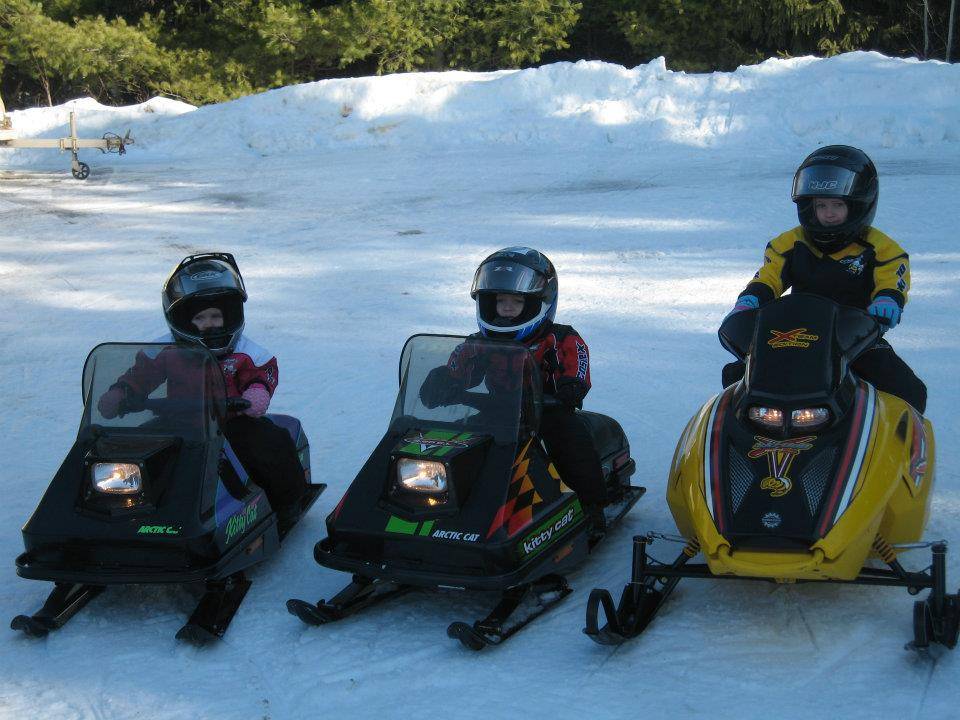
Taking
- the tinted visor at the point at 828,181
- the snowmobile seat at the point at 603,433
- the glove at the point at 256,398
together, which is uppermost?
the tinted visor at the point at 828,181

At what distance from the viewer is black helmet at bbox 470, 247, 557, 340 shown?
16.5 feet

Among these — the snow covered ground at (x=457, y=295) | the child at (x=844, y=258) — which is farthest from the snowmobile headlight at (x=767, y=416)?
the snow covered ground at (x=457, y=295)

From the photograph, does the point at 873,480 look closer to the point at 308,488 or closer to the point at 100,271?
the point at 308,488

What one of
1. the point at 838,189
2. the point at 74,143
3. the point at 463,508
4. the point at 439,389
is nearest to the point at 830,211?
the point at 838,189

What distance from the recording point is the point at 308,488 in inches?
218

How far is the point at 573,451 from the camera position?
4.77 m

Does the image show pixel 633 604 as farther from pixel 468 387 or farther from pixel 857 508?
pixel 468 387

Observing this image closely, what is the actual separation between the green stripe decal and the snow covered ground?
392 millimetres

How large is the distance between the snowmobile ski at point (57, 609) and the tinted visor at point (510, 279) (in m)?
2.09

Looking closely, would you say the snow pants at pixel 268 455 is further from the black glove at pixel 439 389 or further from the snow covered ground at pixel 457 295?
the black glove at pixel 439 389

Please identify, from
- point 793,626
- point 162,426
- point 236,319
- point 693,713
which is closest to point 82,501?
point 162,426

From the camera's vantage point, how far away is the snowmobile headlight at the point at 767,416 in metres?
4.06

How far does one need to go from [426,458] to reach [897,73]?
15.1m

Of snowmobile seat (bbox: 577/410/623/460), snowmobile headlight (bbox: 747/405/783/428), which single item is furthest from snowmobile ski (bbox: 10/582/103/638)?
snowmobile headlight (bbox: 747/405/783/428)
